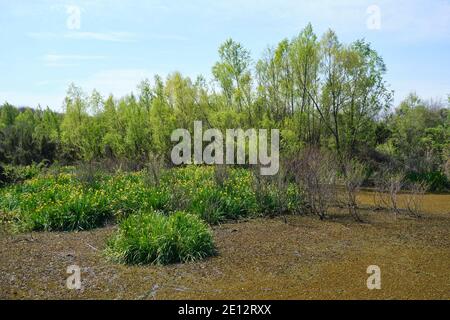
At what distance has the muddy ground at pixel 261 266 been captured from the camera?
5.79 m

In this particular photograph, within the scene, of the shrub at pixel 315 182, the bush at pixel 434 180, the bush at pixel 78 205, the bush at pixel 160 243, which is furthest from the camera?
the bush at pixel 434 180

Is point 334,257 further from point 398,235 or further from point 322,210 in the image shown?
point 322,210

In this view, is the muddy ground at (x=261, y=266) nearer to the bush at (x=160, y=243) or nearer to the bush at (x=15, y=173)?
the bush at (x=160, y=243)

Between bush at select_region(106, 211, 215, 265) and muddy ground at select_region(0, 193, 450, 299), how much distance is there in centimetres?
22

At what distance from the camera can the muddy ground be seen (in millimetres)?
5785

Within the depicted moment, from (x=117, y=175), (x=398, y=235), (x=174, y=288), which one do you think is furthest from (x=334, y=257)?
(x=117, y=175)

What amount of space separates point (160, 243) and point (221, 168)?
525 centimetres

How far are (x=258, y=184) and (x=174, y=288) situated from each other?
5.02 m

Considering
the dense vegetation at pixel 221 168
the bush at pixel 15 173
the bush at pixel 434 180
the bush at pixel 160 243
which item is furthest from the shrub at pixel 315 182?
the bush at pixel 15 173

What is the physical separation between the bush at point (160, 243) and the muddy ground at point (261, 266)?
0.73 feet

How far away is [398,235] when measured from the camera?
8672 millimetres

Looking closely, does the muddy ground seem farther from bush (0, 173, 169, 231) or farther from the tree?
the tree

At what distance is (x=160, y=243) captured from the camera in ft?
23.2
